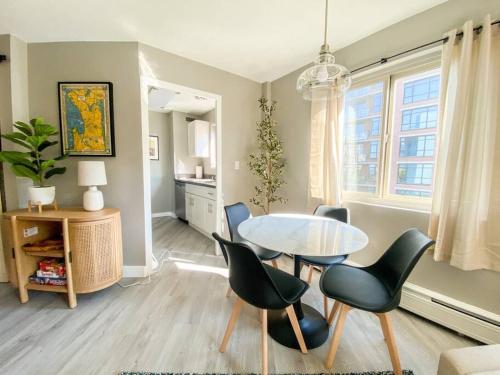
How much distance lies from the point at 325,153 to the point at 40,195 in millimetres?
2730

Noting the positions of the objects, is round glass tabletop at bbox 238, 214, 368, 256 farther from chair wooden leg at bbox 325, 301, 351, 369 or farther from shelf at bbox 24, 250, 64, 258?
shelf at bbox 24, 250, 64, 258

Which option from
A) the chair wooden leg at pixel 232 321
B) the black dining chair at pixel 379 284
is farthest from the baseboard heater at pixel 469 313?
the chair wooden leg at pixel 232 321

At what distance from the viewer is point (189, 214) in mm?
4000

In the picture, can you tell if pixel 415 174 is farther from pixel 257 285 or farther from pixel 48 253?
pixel 48 253

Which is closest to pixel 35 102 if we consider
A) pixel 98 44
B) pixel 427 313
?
pixel 98 44

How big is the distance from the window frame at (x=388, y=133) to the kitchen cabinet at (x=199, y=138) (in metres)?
3.08

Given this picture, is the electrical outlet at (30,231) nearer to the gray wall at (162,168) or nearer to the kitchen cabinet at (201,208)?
the kitchen cabinet at (201,208)

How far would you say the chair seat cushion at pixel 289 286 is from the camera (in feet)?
3.87

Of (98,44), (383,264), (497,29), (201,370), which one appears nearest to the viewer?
(201,370)

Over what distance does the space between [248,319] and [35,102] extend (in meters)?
2.90

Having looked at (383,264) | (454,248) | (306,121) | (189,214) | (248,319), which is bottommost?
(248,319)

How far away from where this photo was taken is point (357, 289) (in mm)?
1240

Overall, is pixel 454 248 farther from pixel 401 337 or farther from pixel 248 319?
pixel 248 319

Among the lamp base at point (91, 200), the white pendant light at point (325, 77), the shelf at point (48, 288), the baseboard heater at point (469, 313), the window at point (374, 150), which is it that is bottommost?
the shelf at point (48, 288)
